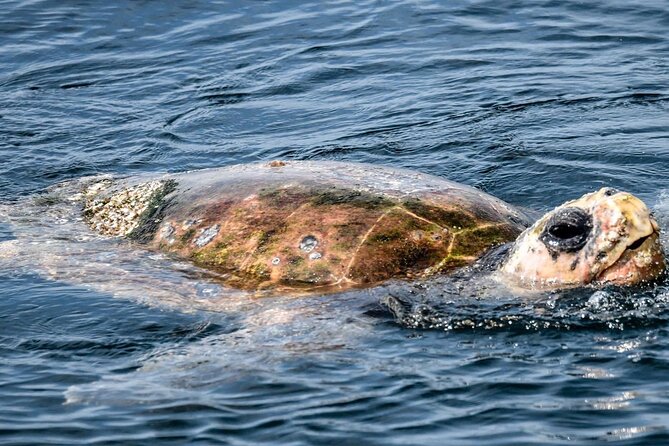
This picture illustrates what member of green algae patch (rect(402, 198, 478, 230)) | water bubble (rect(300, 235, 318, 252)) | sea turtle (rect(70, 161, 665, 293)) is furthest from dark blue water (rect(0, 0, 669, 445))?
green algae patch (rect(402, 198, 478, 230))

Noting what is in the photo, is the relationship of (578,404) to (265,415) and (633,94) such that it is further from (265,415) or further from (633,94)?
(633,94)

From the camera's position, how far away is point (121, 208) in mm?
8102

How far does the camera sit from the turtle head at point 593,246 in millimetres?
5859

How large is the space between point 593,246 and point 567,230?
0.59 feet

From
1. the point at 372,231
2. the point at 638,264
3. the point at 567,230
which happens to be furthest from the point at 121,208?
the point at 638,264

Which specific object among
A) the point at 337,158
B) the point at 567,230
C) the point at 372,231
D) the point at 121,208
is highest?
the point at 567,230

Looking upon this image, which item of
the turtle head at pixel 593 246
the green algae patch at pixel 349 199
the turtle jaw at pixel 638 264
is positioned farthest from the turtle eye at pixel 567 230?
the green algae patch at pixel 349 199

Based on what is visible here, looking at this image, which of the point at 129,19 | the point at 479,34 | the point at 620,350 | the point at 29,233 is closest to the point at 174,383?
the point at 620,350

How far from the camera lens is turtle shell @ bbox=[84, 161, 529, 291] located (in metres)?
6.63

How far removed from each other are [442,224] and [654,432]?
2393mm

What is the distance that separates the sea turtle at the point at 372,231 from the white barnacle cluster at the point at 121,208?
0.37ft

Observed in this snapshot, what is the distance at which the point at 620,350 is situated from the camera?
559cm

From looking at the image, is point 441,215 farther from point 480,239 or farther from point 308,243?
point 308,243

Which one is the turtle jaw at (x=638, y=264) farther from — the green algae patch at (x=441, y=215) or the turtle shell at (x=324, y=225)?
the green algae patch at (x=441, y=215)
